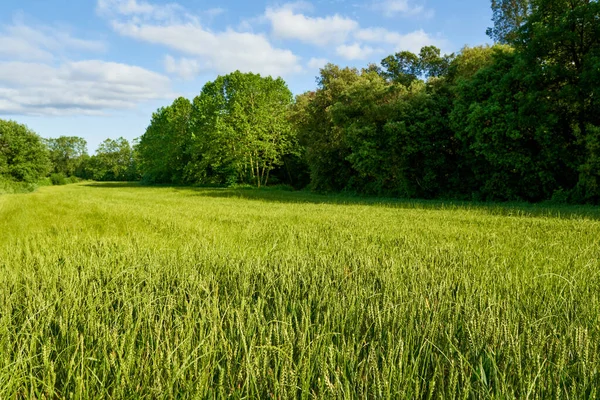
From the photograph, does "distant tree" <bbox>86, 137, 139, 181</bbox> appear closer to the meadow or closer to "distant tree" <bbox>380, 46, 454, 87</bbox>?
"distant tree" <bbox>380, 46, 454, 87</bbox>

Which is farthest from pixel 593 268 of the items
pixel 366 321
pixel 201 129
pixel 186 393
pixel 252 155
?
pixel 201 129

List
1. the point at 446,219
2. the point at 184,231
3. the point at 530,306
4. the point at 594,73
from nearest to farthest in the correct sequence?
the point at 530,306 < the point at 184,231 < the point at 446,219 < the point at 594,73

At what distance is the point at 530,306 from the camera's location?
238 cm

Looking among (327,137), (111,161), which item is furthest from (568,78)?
(111,161)

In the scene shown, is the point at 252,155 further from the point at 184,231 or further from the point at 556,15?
the point at 184,231

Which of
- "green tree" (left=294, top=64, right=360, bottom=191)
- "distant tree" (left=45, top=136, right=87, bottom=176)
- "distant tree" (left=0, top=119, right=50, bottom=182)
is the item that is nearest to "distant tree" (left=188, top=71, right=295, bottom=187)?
"green tree" (left=294, top=64, right=360, bottom=191)

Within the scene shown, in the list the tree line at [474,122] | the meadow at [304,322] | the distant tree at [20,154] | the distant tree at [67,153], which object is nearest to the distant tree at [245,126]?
the tree line at [474,122]


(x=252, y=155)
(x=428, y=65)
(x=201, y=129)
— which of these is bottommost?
(x=252, y=155)

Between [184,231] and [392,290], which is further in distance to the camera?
[184,231]

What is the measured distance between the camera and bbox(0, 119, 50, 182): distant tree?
4047 centimetres

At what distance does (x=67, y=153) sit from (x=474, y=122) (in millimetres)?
112711

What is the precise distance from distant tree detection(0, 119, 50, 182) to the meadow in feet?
146

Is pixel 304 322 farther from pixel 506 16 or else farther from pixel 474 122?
pixel 506 16

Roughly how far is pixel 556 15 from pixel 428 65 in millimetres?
21627
